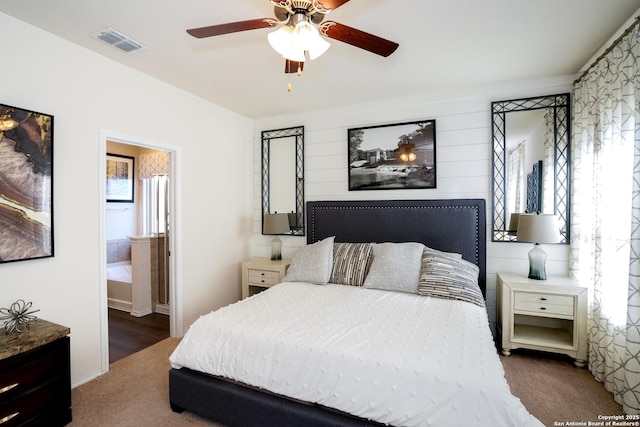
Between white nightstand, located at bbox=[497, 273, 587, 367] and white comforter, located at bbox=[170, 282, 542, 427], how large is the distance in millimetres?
635

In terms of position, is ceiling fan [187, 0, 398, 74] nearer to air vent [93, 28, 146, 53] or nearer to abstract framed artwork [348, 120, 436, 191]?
air vent [93, 28, 146, 53]

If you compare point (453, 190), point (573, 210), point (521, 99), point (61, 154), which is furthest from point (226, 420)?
point (521, 99)

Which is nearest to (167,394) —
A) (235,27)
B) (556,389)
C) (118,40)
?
(235,27)

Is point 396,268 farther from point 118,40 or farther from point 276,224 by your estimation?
point 118,40

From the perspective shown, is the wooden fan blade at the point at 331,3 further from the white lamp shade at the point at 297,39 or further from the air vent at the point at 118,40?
the air vent at the point at 118,40

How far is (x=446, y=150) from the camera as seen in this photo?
3.50 meters

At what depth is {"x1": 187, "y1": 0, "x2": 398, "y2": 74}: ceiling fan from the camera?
5.18 feet

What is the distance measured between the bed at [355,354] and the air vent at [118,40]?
2154mm

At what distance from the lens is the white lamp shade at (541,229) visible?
2777 mm

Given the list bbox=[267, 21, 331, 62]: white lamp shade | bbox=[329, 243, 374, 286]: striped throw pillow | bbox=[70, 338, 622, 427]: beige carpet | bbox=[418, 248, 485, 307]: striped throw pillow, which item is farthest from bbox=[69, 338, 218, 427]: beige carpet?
bbox=[267, 21, 331, 62]: white lamp shade

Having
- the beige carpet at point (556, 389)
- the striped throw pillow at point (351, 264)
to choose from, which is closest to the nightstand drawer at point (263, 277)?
the striped throw pillow at point (351, 264)

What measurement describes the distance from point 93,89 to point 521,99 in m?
3.99

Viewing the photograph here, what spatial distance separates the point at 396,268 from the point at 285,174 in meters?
2.12

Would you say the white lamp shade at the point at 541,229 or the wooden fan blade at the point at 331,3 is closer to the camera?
the wooden fan blade at the point at 331,3
